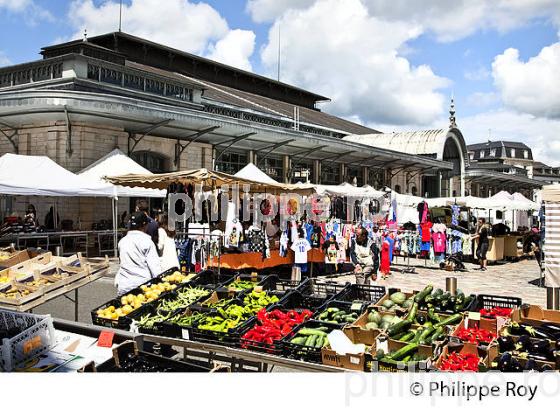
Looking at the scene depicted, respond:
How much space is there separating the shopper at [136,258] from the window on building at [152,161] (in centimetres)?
1162

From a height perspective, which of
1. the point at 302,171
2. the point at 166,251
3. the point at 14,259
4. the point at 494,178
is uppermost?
the point at 494,178

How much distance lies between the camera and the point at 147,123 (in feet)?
52.9

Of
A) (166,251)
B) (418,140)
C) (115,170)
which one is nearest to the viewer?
A: (166,251)

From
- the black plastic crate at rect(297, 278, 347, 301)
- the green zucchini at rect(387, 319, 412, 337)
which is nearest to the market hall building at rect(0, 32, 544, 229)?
the black plastic crate at rect(297, 278, 347, 301)

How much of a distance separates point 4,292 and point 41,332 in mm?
2440

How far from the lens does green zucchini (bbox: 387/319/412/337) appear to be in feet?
15.3

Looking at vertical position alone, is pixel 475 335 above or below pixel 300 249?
below

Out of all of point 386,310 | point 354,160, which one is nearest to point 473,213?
point 354,160

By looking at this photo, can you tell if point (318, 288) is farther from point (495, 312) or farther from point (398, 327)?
point (495, 312)

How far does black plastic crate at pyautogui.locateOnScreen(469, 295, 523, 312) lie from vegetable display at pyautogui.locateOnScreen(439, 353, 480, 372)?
138 centimetres

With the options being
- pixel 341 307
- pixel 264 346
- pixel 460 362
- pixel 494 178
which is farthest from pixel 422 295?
pixel 494 178

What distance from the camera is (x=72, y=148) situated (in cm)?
1548

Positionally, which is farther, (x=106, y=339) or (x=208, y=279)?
(x=208, y=279)

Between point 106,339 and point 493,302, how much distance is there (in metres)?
4.07
